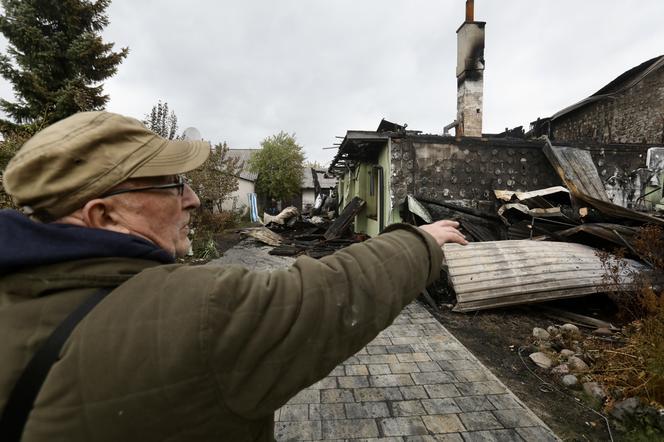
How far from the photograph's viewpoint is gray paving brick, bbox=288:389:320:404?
292 cm

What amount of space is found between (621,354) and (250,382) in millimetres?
4133

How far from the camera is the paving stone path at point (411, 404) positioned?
252 cm

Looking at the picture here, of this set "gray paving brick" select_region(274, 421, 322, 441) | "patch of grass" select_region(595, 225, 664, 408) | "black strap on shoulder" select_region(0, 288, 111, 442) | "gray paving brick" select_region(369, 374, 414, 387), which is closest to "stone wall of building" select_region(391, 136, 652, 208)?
"patch of grass" select_region(595, 225, 664, 408)

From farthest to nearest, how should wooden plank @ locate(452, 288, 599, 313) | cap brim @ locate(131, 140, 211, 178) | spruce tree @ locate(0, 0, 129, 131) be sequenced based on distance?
spruce tree @ locate(0, 0, 129, 131) → wooden plank @ locate(452, 288, 599, 313) → cap brim @ locate(131, 140, 211, 178)

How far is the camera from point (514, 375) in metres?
3.41

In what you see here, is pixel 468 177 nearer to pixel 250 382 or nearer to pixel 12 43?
pixel 250 382

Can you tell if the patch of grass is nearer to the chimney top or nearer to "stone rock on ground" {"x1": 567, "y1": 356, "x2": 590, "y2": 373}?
"stone rock on ground" {"x1": 567, "y1": 356, "x2": 590, "y2": 373}

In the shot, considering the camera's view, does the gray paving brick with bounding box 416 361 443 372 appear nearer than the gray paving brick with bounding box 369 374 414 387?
No

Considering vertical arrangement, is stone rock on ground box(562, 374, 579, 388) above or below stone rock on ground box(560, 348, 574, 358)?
below

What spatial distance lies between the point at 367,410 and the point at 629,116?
15040mm

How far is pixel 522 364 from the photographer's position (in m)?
3.64

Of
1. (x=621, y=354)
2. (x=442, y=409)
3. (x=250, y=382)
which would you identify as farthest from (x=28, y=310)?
(x=621, y=354)

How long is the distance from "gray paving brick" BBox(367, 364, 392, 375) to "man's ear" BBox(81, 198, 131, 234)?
316cm

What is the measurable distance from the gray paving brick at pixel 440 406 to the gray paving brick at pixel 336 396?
0.67m
